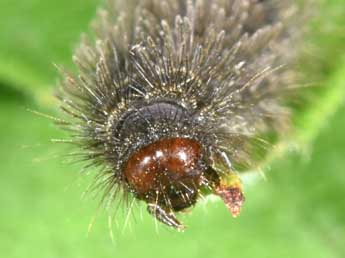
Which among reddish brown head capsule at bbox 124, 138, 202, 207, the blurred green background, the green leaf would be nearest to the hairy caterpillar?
reddish brown head capsule at bbox 124, 138, 202, 207

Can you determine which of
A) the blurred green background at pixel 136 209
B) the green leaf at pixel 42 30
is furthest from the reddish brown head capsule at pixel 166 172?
the green leaf at pixel 42 30

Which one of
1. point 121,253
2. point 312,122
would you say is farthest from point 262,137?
point 121,253

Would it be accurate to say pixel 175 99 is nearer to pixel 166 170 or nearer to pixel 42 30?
pixel 166 170

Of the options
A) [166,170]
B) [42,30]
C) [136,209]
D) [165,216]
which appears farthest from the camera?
[42,30]

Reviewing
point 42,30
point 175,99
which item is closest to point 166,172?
point 175,99

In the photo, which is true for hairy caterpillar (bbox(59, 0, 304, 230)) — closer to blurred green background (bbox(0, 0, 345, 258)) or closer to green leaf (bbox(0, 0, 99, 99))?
blurred green background (bbox(0, 0, 345, 258))

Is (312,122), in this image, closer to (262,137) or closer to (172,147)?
(262,137)

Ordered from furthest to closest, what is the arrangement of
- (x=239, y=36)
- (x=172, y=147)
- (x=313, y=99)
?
1. (x=313, y=99)
2. (x=239, y=36)
3. (x=172, y=147)
